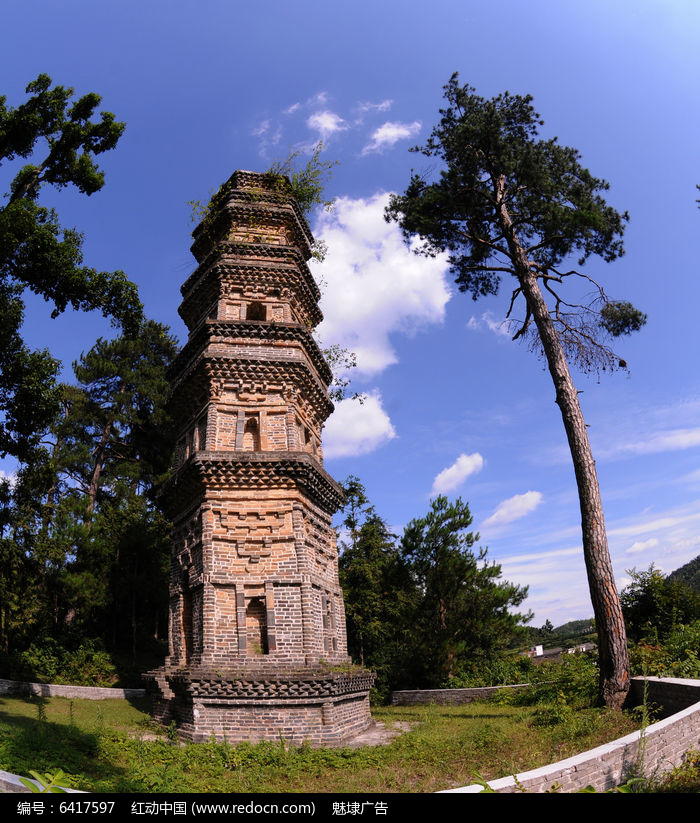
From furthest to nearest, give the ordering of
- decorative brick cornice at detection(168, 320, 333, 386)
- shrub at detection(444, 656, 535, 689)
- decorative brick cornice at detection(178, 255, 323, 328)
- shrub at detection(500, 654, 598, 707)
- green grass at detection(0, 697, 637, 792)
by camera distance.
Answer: shrub at detection(444, 656, 535, 689) → decorative brick cornice at detection(178, 255, 323, 328) → decorative brick cornice at detection(168, 320, 333, 386) → shrub at detection(500, 654, 598, 707) → green grass at detection(0, 697, 637, 792)

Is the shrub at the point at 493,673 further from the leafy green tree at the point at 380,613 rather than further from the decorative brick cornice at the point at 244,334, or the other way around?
the decorative brick cornice at the point at 244,334

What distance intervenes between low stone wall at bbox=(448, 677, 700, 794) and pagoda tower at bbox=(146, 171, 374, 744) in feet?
22.3

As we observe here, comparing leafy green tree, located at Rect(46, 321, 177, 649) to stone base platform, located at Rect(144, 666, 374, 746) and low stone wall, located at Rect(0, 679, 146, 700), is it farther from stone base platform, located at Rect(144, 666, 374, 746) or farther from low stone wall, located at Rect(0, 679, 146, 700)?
stone base platform, located at Rect(144, 666, 374, 746)

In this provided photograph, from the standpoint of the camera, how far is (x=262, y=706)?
37.6ft

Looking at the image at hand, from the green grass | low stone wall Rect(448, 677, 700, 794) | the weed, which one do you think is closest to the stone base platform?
the green grass

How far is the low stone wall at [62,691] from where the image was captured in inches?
665

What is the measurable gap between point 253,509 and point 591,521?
25.4 ft

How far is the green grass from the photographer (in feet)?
25.6

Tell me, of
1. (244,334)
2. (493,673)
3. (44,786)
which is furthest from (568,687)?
(44,786)

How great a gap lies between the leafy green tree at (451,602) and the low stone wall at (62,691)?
35.9 ft

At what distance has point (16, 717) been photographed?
40.2ft

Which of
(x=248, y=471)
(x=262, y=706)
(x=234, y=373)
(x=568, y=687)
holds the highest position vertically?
(x=234, y=373)

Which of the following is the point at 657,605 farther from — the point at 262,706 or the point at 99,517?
the point at 99,517
